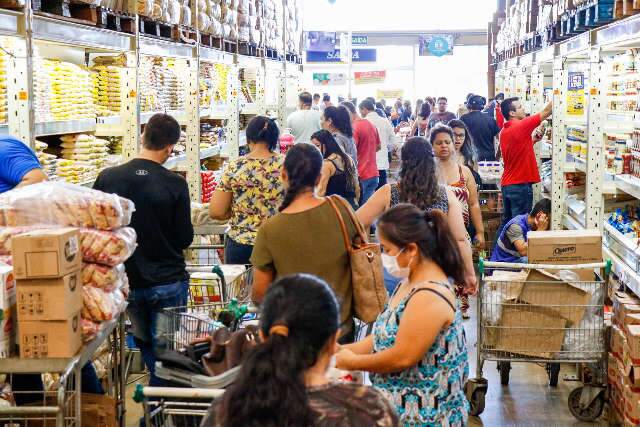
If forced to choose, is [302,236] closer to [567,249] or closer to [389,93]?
[567,249]

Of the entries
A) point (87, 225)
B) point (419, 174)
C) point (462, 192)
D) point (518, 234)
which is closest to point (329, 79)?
point (518, 234)


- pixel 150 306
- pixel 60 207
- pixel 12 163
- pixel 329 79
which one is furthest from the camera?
pixel 329 79

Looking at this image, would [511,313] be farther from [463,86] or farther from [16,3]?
[463,86]

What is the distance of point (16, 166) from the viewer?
4.69 meters

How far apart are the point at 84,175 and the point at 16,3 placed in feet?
7.26

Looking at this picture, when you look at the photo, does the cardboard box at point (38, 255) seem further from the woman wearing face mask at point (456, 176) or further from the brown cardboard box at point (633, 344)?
the woman wearing face mask at point (456, 176)

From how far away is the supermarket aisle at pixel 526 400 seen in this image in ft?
19.4

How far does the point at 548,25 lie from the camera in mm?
10641

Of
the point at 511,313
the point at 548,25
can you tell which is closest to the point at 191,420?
the point at 511,313

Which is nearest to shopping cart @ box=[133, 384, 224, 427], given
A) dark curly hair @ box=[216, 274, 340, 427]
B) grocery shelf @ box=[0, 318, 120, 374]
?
grocery shelf @ box=[0, 318, 120, 374]

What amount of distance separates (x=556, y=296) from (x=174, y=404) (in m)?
3.28

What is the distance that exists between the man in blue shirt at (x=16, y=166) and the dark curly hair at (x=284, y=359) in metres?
2.78

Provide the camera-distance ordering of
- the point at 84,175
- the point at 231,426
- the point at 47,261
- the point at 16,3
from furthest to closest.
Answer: the point at 84,175, the point at 16,3, the point at 47,261, the point at 231,426

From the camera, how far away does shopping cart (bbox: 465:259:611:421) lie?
5758 mm
